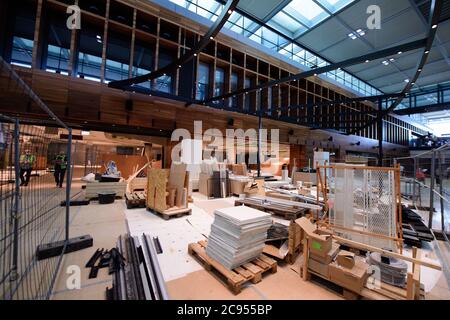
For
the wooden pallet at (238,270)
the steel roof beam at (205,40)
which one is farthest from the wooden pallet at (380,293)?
the steel roof beam at (205,40)

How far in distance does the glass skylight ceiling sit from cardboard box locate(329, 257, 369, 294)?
35.2 feet

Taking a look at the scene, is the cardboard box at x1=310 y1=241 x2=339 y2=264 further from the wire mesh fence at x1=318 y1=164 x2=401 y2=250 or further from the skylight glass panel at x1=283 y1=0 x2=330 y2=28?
the skylight glass panel at x1=283 y1=0 x2=330 y2=28

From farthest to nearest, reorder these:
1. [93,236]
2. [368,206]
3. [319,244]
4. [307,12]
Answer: [307,12], [93,236], [368,206], [319,244]

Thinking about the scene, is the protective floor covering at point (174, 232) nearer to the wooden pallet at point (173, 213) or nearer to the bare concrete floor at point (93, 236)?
the wooden pallet at point (173, 213)

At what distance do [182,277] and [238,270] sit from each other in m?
0.68

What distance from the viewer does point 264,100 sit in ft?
37.7

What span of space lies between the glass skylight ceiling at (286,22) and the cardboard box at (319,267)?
1060 cm

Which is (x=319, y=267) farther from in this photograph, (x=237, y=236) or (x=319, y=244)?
(x=237, y=236)

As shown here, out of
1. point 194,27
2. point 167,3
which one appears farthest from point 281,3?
point 167,3

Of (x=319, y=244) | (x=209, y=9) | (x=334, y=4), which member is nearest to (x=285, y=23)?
(x=334, y=4)

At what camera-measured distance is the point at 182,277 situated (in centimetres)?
221

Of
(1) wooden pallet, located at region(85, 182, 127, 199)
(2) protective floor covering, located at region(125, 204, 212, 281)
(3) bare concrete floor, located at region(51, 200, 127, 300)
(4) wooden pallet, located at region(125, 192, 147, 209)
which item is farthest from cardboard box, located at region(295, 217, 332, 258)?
(1) wooden pallet, located at region(85, 182, 127, 199)

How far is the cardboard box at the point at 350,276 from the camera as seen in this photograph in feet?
6.20
